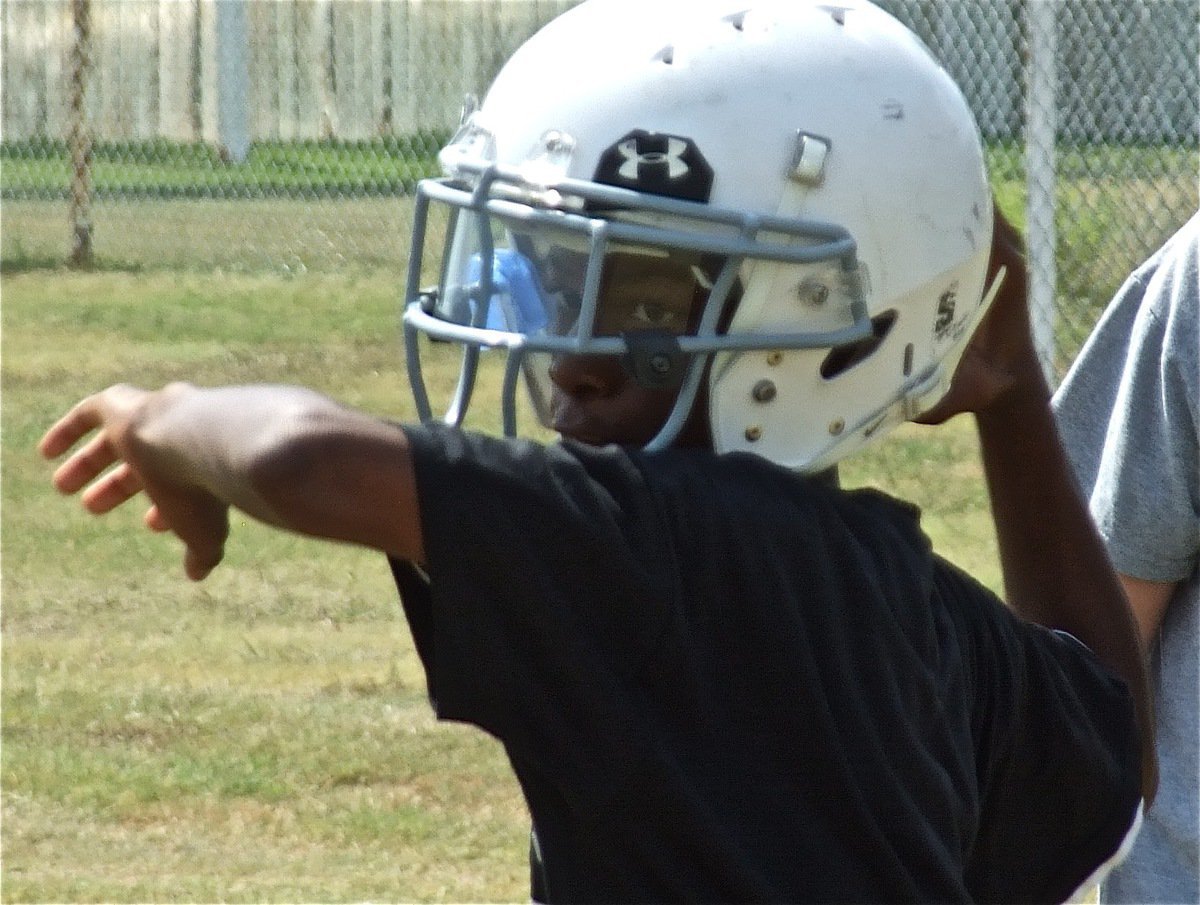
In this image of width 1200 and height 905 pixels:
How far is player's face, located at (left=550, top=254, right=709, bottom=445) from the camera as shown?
1.89 meters

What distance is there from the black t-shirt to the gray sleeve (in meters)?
0.84

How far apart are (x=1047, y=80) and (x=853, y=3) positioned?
7.30m

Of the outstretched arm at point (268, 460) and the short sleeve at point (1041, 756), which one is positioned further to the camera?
the short sleeve at point (1041, 756)

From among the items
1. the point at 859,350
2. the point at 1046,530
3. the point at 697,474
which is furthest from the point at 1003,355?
the point at 697,474

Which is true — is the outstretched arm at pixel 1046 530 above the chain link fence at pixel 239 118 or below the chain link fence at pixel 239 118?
above

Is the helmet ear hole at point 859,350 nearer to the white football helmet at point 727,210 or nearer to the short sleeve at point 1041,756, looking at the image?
the white football helmet at point 727,210

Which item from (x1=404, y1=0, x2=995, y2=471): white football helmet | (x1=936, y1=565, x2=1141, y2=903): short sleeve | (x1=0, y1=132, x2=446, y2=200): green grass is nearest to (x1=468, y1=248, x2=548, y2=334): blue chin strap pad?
(x1=404, y1=0, x2=995, y2=471): white football helmet

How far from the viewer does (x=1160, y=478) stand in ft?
8.97

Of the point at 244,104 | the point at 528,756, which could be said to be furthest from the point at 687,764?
the point at 244,104

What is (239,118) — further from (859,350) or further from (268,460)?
(268,460)

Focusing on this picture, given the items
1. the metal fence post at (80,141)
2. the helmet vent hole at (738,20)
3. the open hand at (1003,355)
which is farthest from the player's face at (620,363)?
the metal fence post at (80,141)

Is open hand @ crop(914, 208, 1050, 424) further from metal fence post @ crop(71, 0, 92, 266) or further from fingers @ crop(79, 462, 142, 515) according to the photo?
metal fence post @ crop(71, 0, 92, 266)

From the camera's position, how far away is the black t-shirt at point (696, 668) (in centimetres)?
161

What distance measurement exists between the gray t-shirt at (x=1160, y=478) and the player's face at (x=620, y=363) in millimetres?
1042
